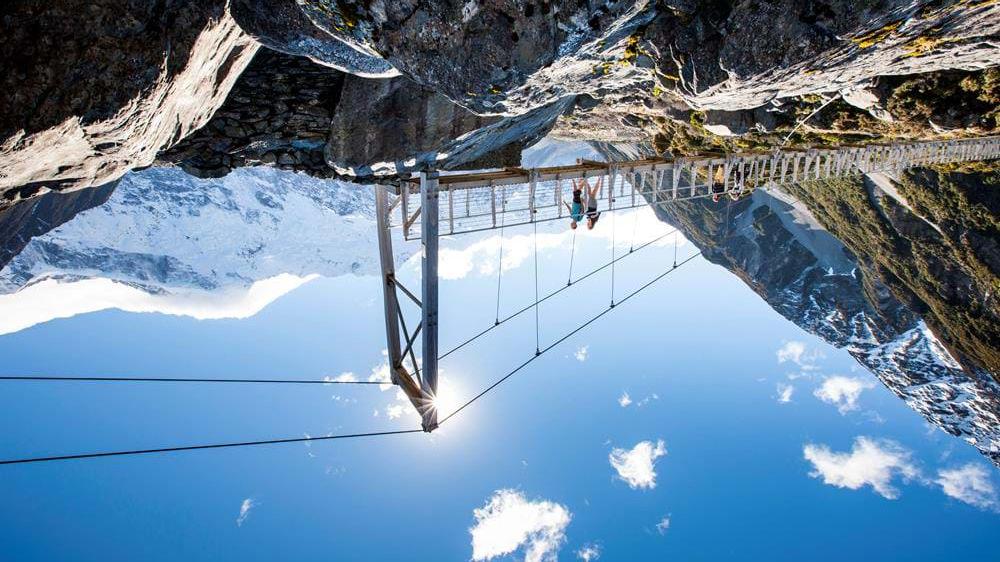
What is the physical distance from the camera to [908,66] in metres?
6.12

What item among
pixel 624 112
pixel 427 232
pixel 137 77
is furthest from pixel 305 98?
pixel 624 112

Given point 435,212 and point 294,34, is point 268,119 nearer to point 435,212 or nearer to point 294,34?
point 294,34

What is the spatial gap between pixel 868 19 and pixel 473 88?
159 inches

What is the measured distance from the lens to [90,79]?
158 inches

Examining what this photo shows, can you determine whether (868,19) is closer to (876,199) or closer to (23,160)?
(23,160)

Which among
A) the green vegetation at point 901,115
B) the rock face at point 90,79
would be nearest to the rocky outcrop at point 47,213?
the rock face at point 90,79

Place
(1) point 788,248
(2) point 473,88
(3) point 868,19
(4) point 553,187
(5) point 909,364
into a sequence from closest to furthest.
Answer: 1. (3) point 868,19
2. (2) point 473,88
3. (4) point 553,187
4. (5) point 909,364
5. (1) point 788,248

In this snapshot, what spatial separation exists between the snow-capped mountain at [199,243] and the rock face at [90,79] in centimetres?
7491

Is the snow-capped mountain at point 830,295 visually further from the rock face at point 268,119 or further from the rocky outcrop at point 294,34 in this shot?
the rocky outcrop at point 294,34

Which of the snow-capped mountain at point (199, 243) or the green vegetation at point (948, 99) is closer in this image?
the green vegetation at point (948, 99)

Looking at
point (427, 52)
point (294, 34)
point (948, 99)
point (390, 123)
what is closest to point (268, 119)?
point (390, 123)

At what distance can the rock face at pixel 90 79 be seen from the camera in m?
3.70

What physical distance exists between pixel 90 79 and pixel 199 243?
106m

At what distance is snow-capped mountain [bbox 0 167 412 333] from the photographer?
73.0 meters
